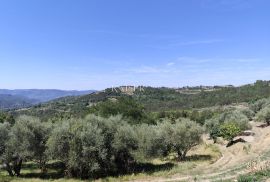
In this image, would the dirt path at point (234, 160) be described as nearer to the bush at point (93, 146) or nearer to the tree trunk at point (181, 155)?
the tree trunk at point (181, 155)

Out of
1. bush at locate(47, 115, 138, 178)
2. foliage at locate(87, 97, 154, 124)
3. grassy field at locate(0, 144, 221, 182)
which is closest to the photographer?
grassy field at locate(0, 144, 221, 182)

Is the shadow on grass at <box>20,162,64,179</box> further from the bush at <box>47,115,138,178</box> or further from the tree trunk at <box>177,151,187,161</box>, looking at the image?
the tree trunk at <box>177,151,187,161</box>

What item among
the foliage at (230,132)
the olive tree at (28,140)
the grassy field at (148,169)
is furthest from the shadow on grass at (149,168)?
the foliage at (230,132)

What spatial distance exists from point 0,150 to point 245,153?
4161cm

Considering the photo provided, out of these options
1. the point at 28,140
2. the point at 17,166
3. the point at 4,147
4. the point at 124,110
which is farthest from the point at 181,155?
the point at 124,110

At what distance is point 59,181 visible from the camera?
5191cm

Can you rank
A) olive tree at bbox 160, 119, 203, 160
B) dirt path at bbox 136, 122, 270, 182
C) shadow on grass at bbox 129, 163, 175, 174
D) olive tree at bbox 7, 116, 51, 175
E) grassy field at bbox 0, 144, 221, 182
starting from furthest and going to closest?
1. olive tree at bbox 160, 119, 203, 160
2. olive tree at bbox 7, 116, 51, 175
3. shadow on grass at bbox 129, 163, 175, 174
4. grassy field at bbox 0, 144, 221, 182
5. dirt path at bbox 136, 122, 270, 182

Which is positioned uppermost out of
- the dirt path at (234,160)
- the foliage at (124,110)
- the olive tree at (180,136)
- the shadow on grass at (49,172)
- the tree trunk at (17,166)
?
the foliage at (124,110)

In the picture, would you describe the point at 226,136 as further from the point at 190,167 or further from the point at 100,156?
the point at 100,156

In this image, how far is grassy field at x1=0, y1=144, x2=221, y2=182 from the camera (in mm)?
51763

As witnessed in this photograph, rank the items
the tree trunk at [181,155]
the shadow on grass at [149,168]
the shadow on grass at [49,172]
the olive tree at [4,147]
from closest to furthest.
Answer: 1. the shadow on grass at [149,168]
2. the shadow on grass at [49,172]
3. the olive tree at [4,147]
4. the tree trunk at [181,155]

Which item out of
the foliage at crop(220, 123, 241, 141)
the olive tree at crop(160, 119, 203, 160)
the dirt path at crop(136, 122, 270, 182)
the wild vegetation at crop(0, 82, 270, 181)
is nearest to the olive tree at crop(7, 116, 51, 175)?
the wild vegetation at crop(0, 82, 270, 181)

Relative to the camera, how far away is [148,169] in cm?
5822

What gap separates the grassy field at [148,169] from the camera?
170ft
